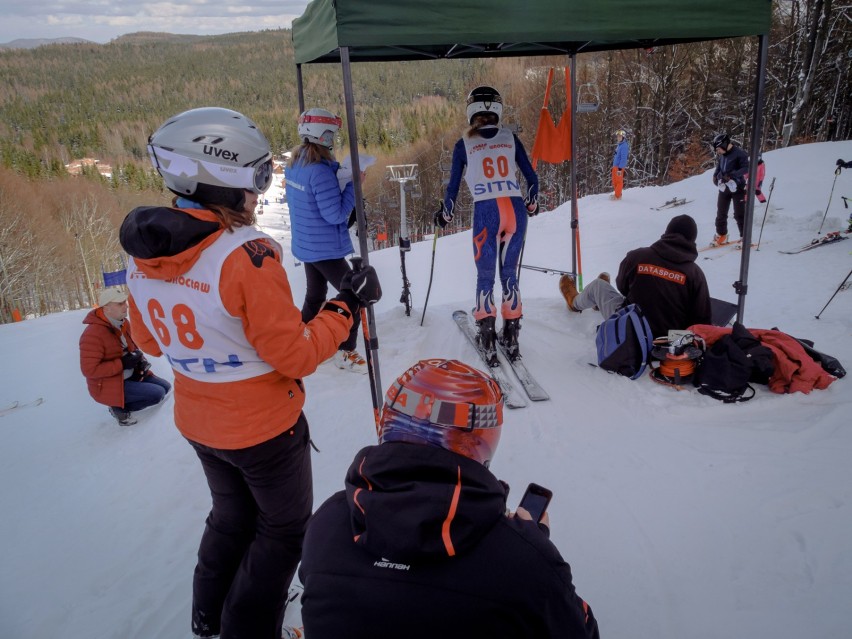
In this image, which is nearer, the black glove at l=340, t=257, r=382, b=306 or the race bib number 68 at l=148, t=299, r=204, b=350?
the race bib number 68 at l=148, t=299, r=204, b=350

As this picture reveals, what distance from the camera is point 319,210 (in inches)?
150

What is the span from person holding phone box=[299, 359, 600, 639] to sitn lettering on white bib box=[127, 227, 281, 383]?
2.11 feet

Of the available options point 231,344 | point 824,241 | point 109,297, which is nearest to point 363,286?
point 231,344

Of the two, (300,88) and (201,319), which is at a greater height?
(300,88)

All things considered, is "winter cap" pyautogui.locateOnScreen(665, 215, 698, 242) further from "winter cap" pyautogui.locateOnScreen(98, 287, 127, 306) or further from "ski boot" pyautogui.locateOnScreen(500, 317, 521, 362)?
"winter cap" pyautogui.locateOnScreen(98, 287, 127, 306)

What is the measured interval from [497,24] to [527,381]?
2510 mm

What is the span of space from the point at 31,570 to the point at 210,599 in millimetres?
1405

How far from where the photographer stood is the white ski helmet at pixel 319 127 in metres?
3.62

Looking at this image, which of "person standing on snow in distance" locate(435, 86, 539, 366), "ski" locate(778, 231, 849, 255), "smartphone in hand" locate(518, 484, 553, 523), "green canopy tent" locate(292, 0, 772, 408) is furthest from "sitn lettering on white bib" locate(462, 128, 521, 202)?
"ski" locate(778, 231, 849, 255)

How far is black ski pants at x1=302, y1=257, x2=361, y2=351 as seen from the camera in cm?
400

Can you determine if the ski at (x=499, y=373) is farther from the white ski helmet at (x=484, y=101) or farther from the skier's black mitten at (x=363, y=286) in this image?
the white ski helmet at (x=484, y=101)

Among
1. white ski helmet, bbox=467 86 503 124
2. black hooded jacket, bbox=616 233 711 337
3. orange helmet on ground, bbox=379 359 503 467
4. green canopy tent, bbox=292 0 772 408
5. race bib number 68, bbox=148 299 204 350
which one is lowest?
black hooded jacket, bbox=616 233 711 337

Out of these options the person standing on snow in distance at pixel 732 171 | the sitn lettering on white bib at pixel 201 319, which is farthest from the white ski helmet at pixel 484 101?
the person standing on snow in distance at pixel 732 171

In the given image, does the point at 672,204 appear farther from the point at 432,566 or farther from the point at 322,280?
the point at 432,566
